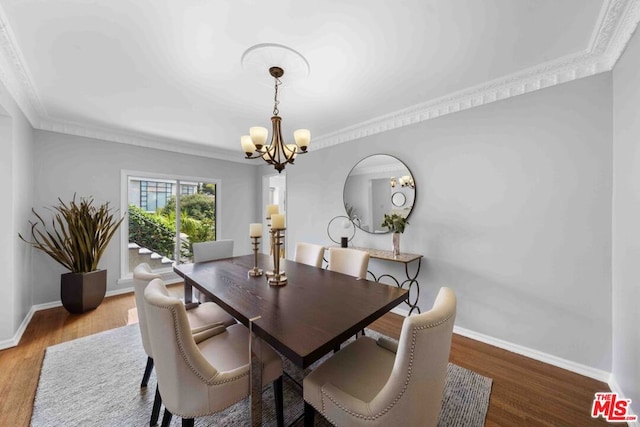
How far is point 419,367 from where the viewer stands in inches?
36.3

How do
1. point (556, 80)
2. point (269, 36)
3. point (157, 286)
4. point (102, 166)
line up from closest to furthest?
point (157, 286), point (269, 36), point (556, 80), point (102, 166)

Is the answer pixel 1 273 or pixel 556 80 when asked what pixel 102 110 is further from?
pixel 556 80

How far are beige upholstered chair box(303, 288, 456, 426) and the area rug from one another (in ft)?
1.83

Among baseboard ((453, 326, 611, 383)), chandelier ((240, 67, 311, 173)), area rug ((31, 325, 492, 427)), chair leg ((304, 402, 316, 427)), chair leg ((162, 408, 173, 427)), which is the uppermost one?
chandelier ((240, 67, 311, 173))

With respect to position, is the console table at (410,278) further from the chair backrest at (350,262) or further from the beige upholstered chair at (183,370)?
the beige upholstered chair at (183,370)

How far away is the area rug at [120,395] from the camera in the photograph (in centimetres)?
152

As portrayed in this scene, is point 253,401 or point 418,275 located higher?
point 418,275

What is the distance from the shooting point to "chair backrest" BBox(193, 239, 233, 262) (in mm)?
2771

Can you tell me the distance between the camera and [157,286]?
1.22 metres

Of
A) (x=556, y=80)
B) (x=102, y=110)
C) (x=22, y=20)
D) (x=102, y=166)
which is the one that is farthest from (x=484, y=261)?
(x=102, y=166)

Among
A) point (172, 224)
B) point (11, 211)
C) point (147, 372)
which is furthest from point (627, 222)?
point (172, 224)

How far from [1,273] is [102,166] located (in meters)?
1.85

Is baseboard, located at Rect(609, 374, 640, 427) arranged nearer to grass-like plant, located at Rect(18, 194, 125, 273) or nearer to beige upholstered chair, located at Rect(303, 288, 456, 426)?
beige upholstered chair, located at Rect(303, 288, 456, 426)

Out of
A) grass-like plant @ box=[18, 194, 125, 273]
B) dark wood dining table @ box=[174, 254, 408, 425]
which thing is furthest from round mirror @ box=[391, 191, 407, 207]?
grass-like plant @ box=[18, 194, 125, 273]
